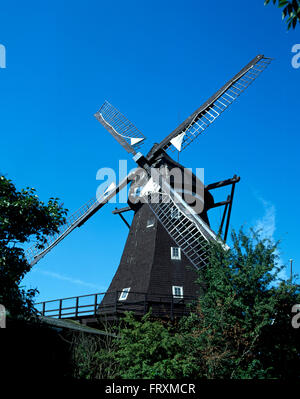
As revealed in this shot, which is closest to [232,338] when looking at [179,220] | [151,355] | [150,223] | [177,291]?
[151,355]

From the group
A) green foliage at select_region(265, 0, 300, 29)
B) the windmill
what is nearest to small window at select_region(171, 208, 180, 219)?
the windmill

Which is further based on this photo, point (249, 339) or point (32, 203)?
point (249, 339)

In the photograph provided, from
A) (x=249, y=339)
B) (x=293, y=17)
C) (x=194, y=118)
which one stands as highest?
(x=194, y=118)

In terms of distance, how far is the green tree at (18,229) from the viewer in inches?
493

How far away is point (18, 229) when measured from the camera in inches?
550

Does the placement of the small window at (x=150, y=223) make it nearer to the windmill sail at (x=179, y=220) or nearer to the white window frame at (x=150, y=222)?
the white window frame at (x=150, y=222)

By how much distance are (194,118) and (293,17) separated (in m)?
17.6

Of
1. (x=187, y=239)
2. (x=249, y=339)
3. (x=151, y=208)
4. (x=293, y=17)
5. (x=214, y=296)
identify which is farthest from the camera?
(x=151, y=208)

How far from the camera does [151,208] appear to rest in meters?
23.5

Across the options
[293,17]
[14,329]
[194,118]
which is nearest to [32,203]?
[14,329]

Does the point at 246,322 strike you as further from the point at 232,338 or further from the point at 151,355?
the point at 151,355

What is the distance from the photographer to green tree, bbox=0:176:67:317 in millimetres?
12516

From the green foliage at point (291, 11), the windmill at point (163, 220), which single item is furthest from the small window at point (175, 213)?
the green foliage at point (291, 11)

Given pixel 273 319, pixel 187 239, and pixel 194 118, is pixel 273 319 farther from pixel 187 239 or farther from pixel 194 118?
pixel 194 118
